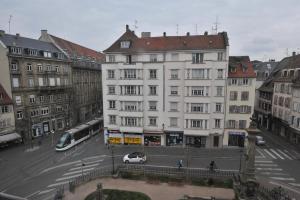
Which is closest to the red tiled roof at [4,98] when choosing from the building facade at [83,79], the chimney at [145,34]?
the building facade at [83,79]

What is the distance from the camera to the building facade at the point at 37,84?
43.4 m

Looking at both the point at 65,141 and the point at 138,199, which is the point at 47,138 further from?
the point at 138,199

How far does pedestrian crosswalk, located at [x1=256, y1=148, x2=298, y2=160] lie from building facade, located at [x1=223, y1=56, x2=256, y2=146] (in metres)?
3.88

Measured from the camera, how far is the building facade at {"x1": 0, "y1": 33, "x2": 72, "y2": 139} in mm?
43388

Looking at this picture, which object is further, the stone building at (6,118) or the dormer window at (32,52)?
the dormer window at (32,52)

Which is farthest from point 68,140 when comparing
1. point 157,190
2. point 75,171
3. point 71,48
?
point 71,48

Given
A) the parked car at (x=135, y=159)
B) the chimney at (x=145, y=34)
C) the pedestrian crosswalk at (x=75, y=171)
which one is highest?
the chimney at (x=145, y=34)

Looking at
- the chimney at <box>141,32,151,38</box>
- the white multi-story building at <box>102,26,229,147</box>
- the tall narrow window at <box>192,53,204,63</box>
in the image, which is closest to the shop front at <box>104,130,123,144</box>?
the white multi-story building at <box>102,26,229,147</box>

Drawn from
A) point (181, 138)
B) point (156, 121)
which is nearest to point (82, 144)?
point (156, 121)

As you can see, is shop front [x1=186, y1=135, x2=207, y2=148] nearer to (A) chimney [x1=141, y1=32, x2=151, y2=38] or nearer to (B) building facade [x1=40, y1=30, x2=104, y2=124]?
(A) chimney [x1=141, y1=32, x2=151, y2=38]

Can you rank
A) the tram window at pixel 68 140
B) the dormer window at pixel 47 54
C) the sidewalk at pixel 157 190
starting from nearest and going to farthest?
the sidewalk at pixel 157 190 < the tram window at pixel 68 140 < the dormer window at pixel 47 54

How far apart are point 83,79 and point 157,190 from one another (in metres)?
48.1

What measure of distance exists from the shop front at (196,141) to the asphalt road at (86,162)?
4.49 feet

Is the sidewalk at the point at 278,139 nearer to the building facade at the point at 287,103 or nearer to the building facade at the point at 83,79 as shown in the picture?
the building facade at the point at 287,103
